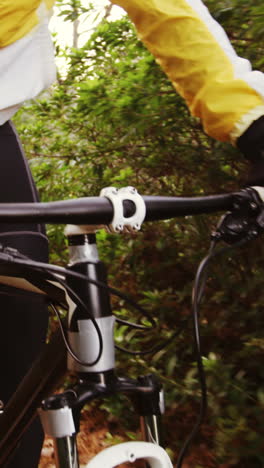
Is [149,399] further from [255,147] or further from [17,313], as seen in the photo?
[17,313]

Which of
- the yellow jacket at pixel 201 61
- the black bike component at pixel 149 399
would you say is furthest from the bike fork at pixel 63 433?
the yellow jacket at pixel 201 61

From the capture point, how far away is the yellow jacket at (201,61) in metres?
1.32

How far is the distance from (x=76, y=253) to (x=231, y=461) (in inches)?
57.9

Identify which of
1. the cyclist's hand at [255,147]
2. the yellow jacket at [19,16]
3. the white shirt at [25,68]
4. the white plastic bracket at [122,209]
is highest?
the yellow jacket at [19,16]

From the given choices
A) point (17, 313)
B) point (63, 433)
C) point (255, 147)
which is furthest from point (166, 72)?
point (63, 433)

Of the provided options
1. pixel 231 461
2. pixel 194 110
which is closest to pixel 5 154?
pixel 194 110

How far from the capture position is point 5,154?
1.79 m

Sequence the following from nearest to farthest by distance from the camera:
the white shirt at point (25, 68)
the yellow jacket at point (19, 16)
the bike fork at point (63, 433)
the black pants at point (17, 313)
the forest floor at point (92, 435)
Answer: the bike fork at point (63, 433), the yellow jacket at point (19, 16), the white shirt at point (25, 68), the black pants at point (17, 313), the forest floor at point (92, 435)

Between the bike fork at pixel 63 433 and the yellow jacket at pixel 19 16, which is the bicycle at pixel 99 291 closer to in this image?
the bike fork at pixel 63 433

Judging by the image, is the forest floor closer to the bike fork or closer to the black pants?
the black pants

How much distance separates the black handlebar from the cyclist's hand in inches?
7.3

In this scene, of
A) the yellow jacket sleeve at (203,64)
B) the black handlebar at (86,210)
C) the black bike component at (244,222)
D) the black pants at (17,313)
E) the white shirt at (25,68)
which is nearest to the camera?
the black handlebar at (86,210)

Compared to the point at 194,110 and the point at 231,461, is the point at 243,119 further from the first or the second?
the point at 231,461

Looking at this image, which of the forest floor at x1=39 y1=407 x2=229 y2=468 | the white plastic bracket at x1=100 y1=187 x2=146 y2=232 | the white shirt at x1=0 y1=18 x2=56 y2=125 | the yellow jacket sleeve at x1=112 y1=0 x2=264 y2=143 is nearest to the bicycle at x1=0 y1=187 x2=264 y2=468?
the white plastic bracket at x1=100 y1=187 x2=146 y2=232
